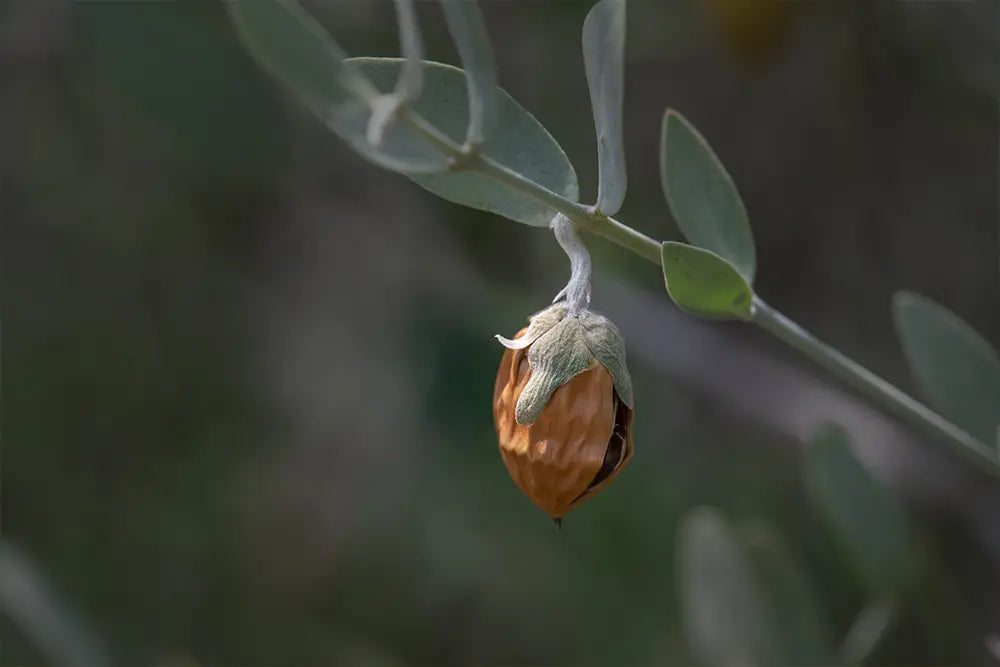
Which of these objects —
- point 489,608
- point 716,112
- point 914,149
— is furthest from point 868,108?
point 489,608

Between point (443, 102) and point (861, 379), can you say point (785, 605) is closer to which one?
point (861, 379)

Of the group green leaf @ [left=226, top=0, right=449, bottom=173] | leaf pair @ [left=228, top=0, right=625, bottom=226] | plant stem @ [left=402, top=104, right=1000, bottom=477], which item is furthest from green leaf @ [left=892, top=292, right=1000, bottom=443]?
green leaf @ [left=226, top=0, right=449, bottom=173]

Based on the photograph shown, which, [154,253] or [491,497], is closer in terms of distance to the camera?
[491,497]

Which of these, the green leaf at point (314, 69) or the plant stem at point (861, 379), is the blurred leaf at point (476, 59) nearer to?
the green leaf at point (314, 69)

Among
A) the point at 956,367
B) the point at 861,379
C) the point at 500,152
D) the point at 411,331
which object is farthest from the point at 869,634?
the point at 411,331

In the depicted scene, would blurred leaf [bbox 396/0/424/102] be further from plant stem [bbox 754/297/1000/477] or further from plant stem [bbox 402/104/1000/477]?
plant stem [bbox 754/297/1000/477]

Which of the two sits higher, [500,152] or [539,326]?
[500,152]

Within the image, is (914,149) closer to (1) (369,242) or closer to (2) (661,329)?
(2) (661,329)
